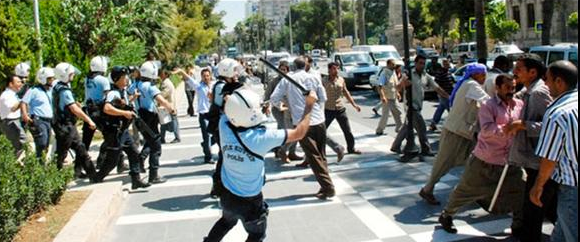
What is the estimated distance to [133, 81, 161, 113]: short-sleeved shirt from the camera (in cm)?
775

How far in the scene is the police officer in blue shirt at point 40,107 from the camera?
8117 mm

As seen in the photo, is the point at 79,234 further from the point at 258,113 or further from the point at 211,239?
the point at 258,113

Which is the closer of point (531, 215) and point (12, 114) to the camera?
point (531, 215)

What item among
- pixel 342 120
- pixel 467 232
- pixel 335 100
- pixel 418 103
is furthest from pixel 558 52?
pixel 467 232

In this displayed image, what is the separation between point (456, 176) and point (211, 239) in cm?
432

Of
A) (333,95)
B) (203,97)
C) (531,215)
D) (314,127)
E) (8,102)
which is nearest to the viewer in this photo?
(531,215)

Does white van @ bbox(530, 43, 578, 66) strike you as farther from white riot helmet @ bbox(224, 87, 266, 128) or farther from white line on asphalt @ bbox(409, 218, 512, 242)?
white riot helmet @ bbox(224, 87, 266, 128)

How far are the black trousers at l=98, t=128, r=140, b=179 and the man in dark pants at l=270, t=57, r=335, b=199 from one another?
190cm

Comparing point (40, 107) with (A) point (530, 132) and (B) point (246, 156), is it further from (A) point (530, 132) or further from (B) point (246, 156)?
(A) point (530, 132)

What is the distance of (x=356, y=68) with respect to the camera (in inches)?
946

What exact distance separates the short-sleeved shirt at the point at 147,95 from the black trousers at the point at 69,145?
0.98 metres

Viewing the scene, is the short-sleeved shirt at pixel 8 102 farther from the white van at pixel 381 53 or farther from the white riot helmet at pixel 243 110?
the white van at pixel 381 53

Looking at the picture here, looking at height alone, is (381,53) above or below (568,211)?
above

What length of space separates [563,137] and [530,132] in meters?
1.00
